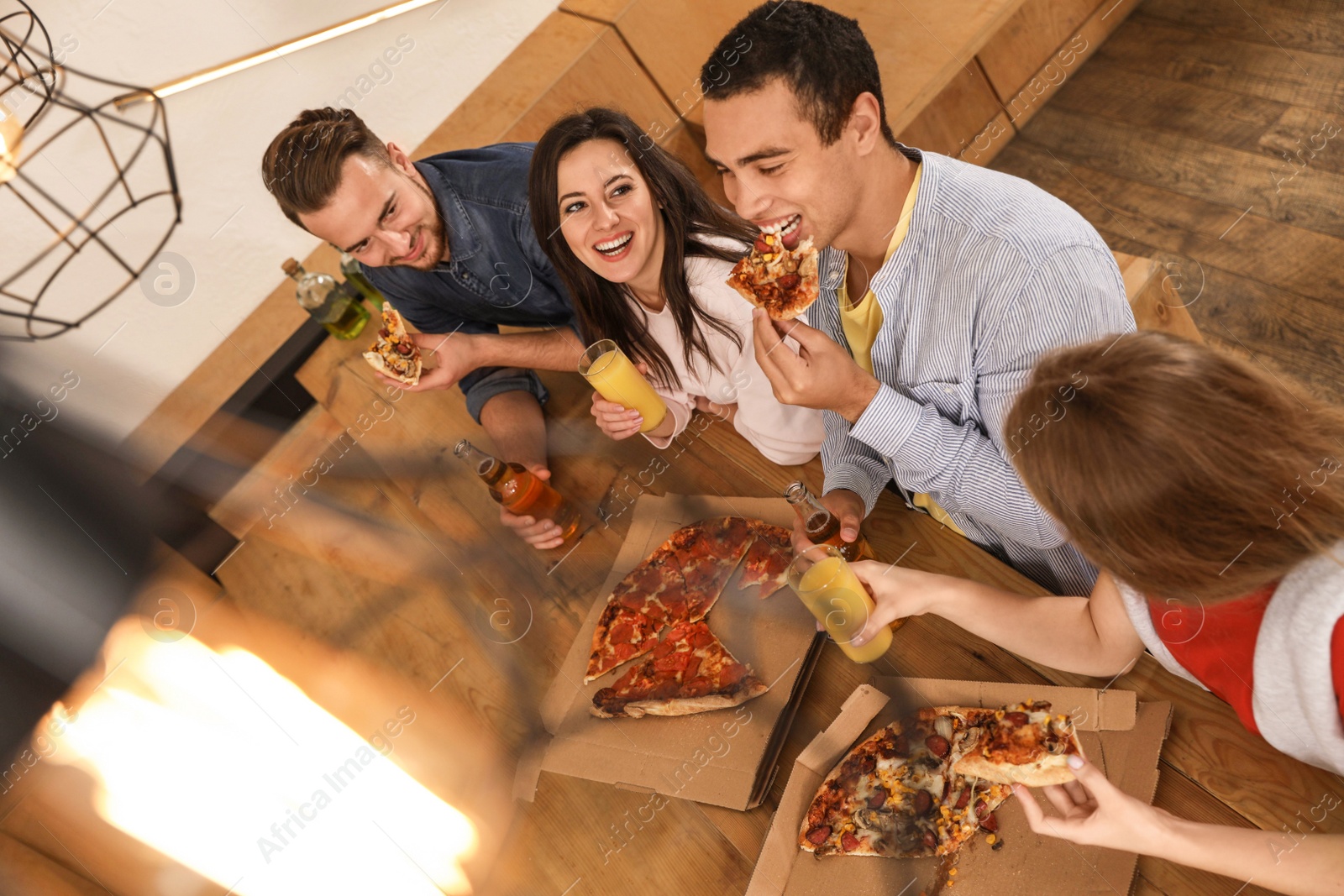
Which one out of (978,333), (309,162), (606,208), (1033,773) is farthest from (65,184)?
(1033,773)

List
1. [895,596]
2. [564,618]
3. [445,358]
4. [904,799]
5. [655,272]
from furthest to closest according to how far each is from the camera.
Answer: [445,358] < [655,272] < [564,618] < [895,596] < [904,799]

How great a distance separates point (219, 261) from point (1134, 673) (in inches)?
115

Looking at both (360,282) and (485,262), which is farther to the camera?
(360,282)

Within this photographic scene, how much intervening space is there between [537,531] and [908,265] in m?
0.91

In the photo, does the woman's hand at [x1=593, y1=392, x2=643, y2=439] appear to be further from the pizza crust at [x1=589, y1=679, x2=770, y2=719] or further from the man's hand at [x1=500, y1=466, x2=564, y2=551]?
the pizza crust at [x1=589, y1=679, x2=770, y2=719]

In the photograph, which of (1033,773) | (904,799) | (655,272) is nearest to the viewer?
(1033,773)

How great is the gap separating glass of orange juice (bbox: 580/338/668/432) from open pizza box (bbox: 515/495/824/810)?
1.07 feet

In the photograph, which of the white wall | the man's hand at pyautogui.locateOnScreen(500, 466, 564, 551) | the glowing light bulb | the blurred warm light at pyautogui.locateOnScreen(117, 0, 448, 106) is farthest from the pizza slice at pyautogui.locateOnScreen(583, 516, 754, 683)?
the blurred warm light at pyautogui.locateOnScreen(117, 0, 448, 106)

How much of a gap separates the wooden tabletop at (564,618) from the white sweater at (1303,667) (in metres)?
0.07

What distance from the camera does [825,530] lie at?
4.49ft

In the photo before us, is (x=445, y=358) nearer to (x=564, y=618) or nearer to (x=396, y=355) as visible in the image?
(x=396, y=355)

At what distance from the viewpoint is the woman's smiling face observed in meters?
1.64

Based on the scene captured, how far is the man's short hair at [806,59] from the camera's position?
52.9 inches

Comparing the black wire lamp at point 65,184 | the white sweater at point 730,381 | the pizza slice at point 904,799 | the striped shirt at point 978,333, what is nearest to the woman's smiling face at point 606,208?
the white sweater at point 730,381
